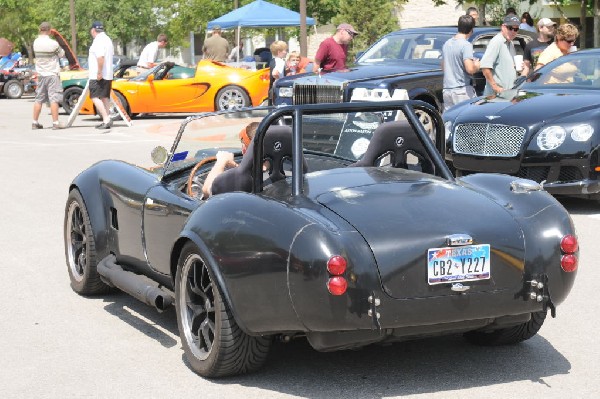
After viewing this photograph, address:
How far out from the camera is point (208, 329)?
566 centimetres

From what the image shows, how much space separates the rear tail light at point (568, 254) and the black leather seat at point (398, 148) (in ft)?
3.39

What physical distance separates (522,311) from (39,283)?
4.04 meters

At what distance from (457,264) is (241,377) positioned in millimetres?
1244

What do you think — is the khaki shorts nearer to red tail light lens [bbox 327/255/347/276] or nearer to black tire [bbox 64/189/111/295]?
black tire [bbox 64/189/111/295]

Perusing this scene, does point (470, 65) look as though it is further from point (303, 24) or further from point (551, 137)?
point (303, 24)

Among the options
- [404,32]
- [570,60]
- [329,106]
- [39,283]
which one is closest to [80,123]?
[404,32]

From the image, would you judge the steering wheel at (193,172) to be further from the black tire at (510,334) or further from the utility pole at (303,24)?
the utility pole at (303,24)

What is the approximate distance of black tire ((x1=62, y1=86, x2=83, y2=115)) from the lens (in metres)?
26.3

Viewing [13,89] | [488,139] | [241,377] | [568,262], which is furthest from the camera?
[13,89]

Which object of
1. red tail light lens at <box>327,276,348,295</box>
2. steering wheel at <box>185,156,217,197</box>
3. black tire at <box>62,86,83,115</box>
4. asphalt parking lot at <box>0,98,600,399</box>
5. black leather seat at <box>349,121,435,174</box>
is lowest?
black tire at <box>62,86,83,115</box>

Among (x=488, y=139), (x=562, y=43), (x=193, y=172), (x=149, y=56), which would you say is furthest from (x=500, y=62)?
(x=149, y=56)

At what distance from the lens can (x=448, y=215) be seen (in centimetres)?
531

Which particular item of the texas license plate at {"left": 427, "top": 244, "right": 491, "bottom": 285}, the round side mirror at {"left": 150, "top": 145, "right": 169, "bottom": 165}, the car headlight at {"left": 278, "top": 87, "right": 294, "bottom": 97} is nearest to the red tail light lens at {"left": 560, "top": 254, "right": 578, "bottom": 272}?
the texas license plate at {"left": 427, "top": 244, "right": 491, "bottom": 285}

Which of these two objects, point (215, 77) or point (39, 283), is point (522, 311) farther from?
point (215, 77)
